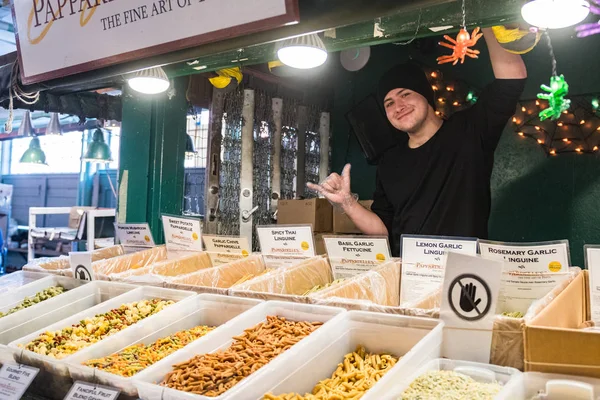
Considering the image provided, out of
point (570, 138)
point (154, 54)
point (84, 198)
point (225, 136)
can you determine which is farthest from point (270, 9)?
point (84, 198)

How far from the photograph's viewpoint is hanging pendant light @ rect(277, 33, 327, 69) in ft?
6.79

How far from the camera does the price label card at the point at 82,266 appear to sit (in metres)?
2.04

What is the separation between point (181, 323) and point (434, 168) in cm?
160

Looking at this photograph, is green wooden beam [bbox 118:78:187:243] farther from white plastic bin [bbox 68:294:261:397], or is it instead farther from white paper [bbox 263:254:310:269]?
white plastic bin [bbox 68:294:261:397]

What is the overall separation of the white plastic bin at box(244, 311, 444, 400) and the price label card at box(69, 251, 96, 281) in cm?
116

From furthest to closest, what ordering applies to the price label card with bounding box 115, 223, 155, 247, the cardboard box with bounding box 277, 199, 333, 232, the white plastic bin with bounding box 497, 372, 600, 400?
the cardboard box with bounding box 277, 199, 333, 232 < the price label card with bounding box 115, 223, 155, 247 < the white plastic bin with bounding box 497, 372, 600, 400

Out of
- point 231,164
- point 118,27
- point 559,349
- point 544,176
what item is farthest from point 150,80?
point 544,176

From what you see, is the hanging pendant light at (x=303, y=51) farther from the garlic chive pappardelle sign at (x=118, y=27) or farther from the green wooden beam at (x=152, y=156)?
the green wooden beam at (x=152, y=156)

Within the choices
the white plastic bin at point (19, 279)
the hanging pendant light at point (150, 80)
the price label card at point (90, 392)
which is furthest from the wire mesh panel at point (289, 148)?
the price label card at point (90, 392)

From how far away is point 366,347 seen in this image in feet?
4.69

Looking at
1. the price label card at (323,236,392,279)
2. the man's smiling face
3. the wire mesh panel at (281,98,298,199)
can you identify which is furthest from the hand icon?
the wire mesh panel at (281,98,298,199)

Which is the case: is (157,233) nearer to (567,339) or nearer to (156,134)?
(156,134)

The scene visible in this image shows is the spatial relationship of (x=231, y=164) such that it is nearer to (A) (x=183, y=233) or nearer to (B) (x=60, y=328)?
(A) (x=183, y=233)

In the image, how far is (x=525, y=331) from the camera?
3.69ft
